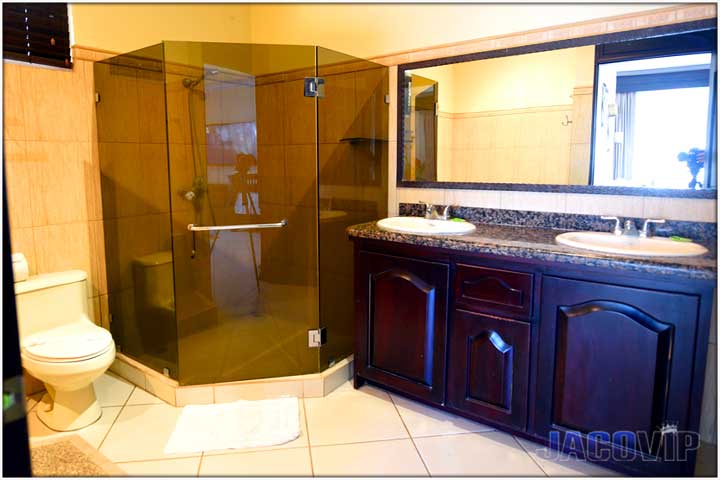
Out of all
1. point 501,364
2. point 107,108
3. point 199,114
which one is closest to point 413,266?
point 501,364

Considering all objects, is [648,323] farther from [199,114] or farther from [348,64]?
[199,114]

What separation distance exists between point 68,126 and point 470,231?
7.03ft

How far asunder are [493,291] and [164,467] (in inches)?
59.5

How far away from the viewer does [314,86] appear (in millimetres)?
2363

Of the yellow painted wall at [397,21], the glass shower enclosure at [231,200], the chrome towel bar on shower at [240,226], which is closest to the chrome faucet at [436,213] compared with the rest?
the glass shower enclosure at [231,200]

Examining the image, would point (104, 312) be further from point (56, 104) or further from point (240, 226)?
Answer: point (56, 104)

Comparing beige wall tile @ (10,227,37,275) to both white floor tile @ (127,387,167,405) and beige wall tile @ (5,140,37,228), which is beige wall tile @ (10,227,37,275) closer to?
beige wall tile @ (5,140,37,228)

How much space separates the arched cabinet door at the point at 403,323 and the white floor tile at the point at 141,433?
968 mm

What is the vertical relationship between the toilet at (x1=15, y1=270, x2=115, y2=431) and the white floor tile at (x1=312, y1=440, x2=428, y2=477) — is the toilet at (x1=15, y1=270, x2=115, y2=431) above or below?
above

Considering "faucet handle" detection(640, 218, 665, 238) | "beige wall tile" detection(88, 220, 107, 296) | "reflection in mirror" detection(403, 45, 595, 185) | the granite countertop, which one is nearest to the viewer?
the granite countertop

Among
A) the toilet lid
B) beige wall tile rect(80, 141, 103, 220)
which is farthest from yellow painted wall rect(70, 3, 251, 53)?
the toilet lid

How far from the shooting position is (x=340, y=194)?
2.57 metres

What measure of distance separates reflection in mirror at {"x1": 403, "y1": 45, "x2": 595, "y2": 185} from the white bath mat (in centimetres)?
146

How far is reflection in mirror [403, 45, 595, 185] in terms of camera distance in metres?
2.14
